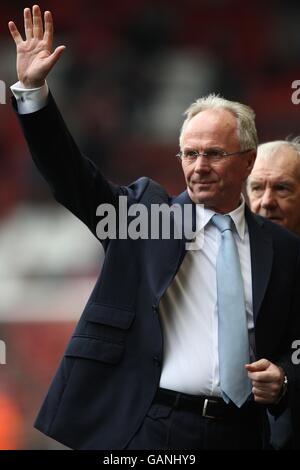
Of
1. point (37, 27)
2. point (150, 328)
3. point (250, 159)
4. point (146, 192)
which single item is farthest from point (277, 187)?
point (37, 27)

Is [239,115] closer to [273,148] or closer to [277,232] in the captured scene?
[277,232]

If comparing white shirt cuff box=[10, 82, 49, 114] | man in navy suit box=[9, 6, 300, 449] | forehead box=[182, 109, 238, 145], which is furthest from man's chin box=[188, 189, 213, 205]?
white shirt cuff box=[10, 82, 49, 114]

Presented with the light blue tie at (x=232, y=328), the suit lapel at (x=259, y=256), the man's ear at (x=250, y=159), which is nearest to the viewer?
the light blue tie at (x=232, y=328)

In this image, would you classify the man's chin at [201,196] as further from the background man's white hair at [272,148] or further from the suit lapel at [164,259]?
the background man's white hair at [272,148]

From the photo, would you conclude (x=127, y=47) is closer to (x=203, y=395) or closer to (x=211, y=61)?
(x=211, y=61)

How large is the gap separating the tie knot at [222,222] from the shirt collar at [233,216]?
0.01 metres

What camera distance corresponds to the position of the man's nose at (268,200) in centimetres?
296

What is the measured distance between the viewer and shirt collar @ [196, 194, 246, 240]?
7.93ft

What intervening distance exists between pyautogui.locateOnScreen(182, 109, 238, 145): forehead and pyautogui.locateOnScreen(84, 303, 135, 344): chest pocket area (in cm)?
42

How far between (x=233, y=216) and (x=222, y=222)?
5 cm

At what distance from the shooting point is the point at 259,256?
243cm

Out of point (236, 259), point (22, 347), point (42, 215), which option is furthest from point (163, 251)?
point (42, 215)

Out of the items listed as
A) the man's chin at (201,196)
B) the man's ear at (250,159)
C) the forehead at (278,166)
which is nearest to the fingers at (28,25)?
the man's chin at (201,196)

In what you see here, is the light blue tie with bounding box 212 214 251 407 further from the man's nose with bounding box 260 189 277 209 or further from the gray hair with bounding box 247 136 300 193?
the gray hair with bounding box 247 136 300 193
